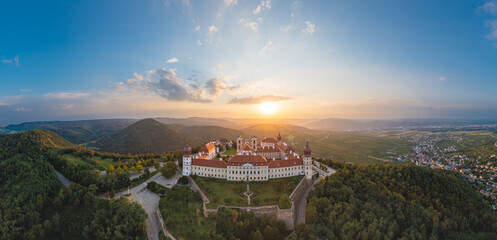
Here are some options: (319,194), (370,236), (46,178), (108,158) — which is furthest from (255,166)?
(108,158)

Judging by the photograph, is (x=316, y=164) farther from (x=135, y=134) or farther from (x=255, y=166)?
(x=135, y=134)

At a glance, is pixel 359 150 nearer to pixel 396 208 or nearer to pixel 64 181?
pixel 396 208

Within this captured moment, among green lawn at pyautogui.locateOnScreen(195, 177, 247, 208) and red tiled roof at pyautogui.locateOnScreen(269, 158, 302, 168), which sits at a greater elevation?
red tiled roof at pyautogui.locateOnScreen(269, 158, 302, 168)

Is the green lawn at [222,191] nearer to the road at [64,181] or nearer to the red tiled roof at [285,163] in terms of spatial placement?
the red tiled roof at [285,163]

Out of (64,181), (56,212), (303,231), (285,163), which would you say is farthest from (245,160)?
(64,181)

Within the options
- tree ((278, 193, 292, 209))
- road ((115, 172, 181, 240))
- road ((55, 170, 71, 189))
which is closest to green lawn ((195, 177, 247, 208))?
tree ((278, 193, 292, 209))

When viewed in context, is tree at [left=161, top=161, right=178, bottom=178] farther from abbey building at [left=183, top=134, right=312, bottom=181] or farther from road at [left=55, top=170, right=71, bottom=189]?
road at [left=55, top=170, right=71, bottom=189]

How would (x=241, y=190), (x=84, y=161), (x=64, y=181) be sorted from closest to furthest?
(x=241, y=190) < (x=64, y=181) < (x=84, y=161)
